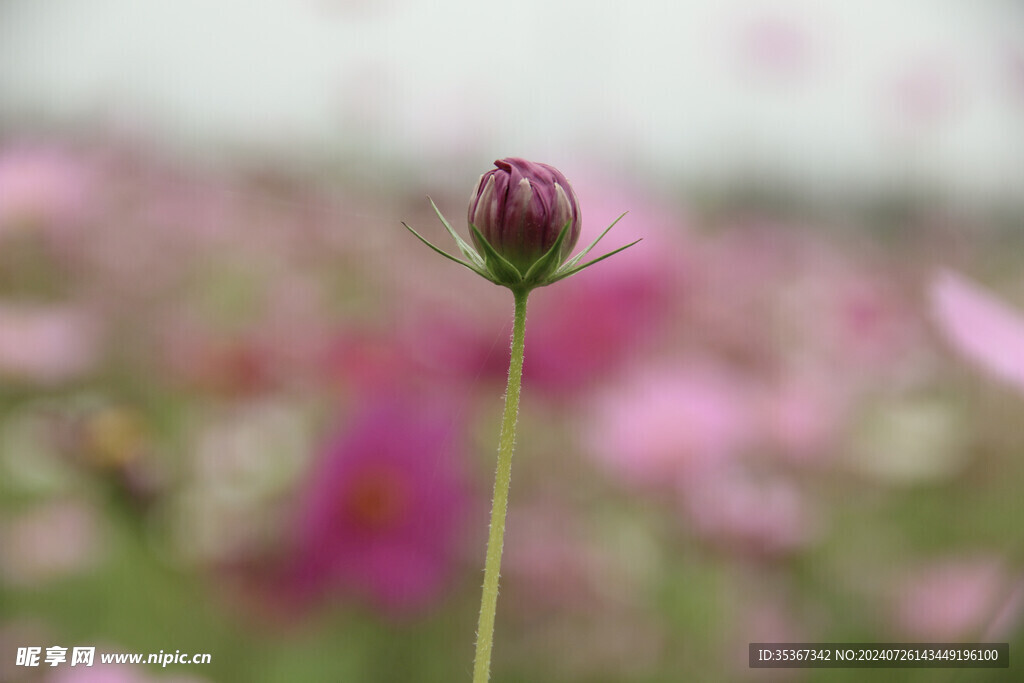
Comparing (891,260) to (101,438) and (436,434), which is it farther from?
(101,438)

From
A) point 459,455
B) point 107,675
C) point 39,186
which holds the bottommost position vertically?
point 107,675

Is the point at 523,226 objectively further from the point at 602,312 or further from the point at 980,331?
the point at 602,312

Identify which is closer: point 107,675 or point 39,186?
point 107,675

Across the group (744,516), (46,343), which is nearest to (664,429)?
(744,516)

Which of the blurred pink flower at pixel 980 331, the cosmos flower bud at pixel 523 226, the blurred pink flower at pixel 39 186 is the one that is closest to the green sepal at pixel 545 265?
the cosmos flower bud at pixel 523 226

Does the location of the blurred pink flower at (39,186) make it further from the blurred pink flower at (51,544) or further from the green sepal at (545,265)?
the green sepal at (545,265)

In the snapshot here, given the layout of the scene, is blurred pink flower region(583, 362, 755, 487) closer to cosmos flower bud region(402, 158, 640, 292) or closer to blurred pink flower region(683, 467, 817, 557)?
blurred pink flower region(683, 467, 817, 557)
